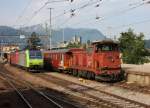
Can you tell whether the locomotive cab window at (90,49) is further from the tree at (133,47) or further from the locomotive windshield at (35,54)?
the tree at (133,47)

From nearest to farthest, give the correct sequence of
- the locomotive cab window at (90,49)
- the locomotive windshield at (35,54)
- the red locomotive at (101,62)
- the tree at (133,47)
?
the red locomotive at (101,62) → the locomotive cab window at (90,49) → the locomotive windshield at (35,54) → the tree at (133,47)

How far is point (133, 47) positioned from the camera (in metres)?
82.5

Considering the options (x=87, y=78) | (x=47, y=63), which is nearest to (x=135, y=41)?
(x=47, y=63)

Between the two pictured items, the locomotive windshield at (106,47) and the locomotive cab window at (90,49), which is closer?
the locomotive windshield at (106,47)

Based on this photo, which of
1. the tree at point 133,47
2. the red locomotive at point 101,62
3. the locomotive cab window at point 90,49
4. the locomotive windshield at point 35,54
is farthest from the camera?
the tree at point 133,47

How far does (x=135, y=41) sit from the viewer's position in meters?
84.2

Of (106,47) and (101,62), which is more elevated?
(106,47)

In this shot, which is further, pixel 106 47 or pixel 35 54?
pixel 35 54

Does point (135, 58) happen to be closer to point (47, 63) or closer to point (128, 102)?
point (47, 63)

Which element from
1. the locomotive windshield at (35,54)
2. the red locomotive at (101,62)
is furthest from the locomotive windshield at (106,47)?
the locomotive windshield at (35,54)

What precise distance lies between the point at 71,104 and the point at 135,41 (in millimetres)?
66230

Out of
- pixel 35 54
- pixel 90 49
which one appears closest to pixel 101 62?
pixel 90 49

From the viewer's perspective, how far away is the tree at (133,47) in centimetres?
8025

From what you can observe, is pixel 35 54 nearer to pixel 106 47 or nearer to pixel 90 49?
pixel 90 49
